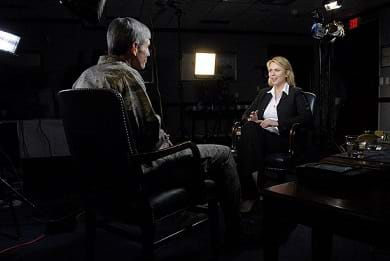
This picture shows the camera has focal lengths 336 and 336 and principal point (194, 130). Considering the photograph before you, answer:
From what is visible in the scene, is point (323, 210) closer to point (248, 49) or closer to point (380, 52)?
point (380, 52)

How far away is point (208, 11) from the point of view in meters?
6.29

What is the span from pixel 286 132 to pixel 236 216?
1062mm

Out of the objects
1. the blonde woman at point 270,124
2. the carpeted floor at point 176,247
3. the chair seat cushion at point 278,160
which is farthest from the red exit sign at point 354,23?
the carpeted floor at point 176,247

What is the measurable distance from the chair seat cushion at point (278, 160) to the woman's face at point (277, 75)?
0.74 meters

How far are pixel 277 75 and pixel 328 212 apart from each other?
7.08ft

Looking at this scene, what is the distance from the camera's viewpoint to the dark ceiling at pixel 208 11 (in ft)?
18.8

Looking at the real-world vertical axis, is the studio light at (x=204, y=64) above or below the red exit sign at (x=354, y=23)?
below

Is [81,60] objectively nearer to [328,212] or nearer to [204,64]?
[204,64]

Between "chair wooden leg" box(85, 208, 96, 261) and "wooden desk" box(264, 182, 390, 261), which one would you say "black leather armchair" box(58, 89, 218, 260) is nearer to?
"chair wooden leg" box(85, 208, 96, 261)

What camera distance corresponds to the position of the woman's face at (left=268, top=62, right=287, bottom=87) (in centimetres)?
299

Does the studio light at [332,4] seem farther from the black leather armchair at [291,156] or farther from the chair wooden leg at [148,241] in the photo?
the chair wooden leg at [148,241]

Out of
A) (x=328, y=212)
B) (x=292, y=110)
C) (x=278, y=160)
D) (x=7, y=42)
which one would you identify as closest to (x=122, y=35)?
(x=328, y=212)

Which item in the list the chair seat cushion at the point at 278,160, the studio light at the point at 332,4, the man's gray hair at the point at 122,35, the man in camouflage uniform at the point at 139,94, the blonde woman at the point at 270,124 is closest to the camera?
the man in camouflage uniform at the point at 139,94

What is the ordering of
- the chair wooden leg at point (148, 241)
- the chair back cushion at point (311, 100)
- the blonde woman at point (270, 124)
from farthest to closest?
the chair back cushion at point (311, 100)
the blonde woman at point (270, 124)
the chair wooden leg at point (148, 241)
